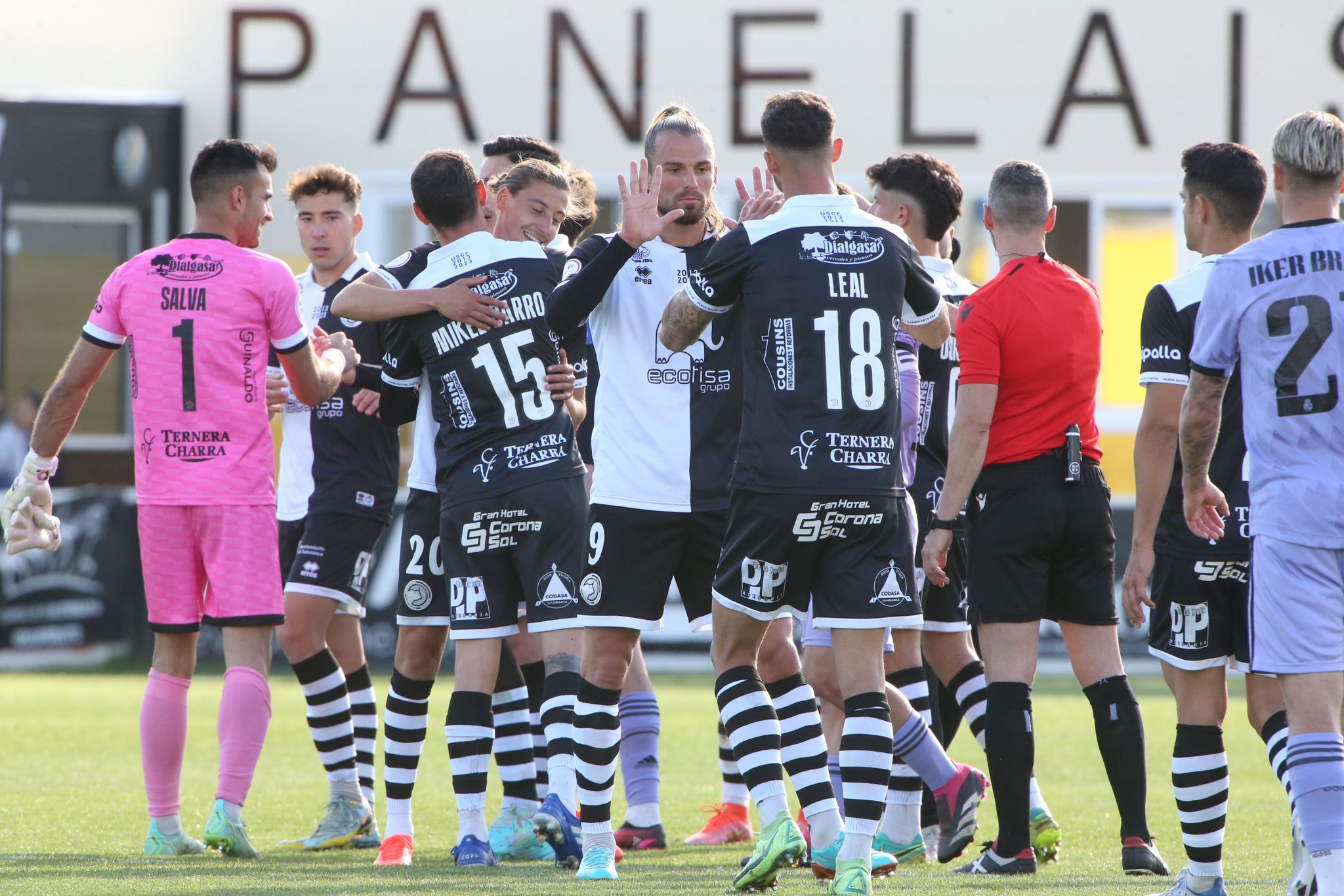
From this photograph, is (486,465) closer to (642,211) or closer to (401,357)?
(401,357)

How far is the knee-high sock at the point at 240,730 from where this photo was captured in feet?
18.7

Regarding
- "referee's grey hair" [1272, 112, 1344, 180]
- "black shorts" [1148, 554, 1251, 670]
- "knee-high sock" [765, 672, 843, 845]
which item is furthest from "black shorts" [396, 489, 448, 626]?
"referee's grey hair" [1272, 112, 1344, 180]

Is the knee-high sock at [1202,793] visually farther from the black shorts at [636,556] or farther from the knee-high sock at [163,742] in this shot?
the knee-high sock at [163,742]

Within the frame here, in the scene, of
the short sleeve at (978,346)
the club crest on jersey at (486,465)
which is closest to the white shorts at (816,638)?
the short sleeve at (978,346)

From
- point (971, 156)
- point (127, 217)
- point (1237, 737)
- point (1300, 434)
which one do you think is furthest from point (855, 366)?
point (127, 217)

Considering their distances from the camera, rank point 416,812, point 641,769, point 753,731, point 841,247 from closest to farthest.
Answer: point 841,247 < point 753,731 < point 641,769 < point 416,812

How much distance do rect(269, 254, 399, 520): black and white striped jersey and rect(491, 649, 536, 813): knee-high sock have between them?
1.13 meters

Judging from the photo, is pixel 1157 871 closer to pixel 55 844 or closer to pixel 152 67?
pixel 55 844

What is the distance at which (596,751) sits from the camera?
16.9 ft

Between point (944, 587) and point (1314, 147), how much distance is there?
2513 millimetres

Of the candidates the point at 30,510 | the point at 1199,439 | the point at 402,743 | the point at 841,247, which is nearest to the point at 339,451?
the point at 30,510

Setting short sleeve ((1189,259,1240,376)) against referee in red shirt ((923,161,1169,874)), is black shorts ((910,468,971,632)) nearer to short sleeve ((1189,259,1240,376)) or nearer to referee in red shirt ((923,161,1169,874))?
referee in red shirt ((923,161,1169,874))

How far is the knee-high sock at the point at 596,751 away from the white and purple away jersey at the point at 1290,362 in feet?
6.75

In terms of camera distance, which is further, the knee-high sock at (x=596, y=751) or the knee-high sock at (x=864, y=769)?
the knee-high sock at (x=596, y=751)
